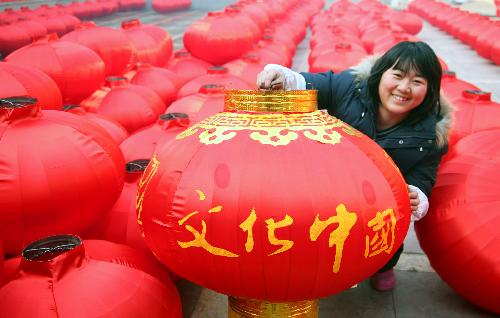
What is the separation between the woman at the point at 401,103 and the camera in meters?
2.37

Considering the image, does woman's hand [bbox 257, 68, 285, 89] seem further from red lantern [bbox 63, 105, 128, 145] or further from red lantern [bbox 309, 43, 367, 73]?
red lantern [bbox 309, 43, 367, 73]

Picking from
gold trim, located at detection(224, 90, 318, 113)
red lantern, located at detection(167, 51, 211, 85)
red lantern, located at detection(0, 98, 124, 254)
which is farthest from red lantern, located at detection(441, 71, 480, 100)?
red lantern, located at detection(0, 98, 124, 254)

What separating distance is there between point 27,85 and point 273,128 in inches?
93.1

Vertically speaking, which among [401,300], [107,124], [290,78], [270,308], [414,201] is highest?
[290,78]

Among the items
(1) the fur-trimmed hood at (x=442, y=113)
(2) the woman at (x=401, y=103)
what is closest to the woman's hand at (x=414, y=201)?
(2) the woman at (x=401, y=103)

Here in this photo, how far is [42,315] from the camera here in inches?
70.9

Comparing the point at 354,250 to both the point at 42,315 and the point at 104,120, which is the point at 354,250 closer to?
the point at 42,315

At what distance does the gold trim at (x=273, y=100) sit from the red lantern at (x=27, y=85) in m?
1.98

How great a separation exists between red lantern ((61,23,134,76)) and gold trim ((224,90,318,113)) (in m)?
4.54

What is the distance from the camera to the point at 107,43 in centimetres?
607

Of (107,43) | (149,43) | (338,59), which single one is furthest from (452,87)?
(149,43)

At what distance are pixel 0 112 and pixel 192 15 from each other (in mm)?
20058

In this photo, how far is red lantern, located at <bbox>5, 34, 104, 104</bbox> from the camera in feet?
15.1

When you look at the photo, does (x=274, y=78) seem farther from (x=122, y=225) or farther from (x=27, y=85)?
(x=27, y=85)
